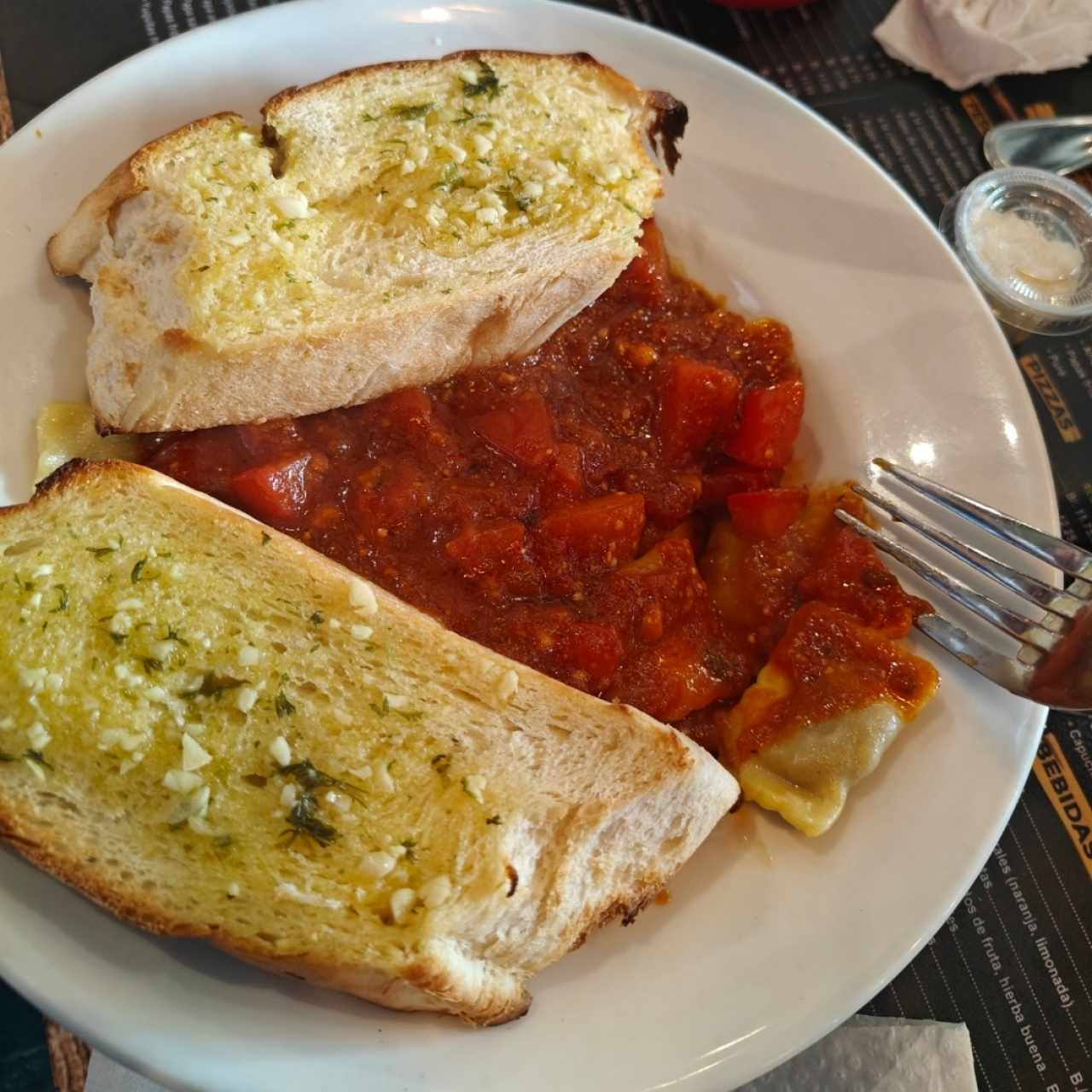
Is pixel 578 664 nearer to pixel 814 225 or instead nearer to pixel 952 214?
pixel 814 225

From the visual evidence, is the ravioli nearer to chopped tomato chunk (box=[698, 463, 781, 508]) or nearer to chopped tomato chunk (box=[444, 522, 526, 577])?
chopped tomato chunk (box=[698, 463, 781, 508])

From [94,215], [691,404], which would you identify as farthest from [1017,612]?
[94,215]

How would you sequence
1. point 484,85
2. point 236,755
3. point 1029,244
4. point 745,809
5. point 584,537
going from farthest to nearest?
point 1029,244 < point 484,85 < point 584,537 < point 745,809 < point 236,755

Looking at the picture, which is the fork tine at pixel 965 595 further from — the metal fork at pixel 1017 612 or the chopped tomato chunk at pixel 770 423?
the chopped tomato chunk at pixel 770 423

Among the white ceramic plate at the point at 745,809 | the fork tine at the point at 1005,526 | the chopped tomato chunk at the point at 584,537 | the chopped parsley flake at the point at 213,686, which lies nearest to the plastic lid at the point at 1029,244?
the white ceramic plate at the point at 745,809

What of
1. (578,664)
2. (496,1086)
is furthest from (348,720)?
(496,1086)

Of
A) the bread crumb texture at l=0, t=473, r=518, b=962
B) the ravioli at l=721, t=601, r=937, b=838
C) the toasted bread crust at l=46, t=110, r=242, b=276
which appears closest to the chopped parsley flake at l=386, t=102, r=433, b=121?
the toasted bread crust at l=46, t=110, r=242, b=276

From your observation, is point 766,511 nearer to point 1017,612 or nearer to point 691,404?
point 691,404
